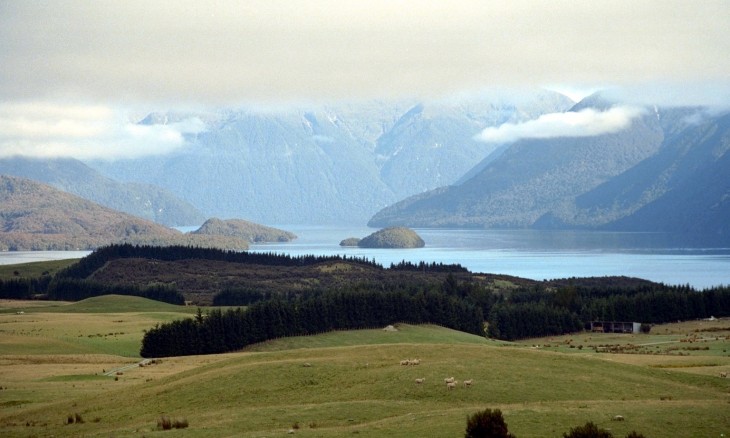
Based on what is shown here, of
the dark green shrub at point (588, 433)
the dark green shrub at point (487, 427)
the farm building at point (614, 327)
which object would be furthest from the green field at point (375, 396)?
the farm building at point (614, 327)

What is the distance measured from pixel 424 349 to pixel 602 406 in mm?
18458

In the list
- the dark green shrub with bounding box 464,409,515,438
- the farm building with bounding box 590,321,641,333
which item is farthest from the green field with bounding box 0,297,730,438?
the farm building with bounding box 590,321,641,333

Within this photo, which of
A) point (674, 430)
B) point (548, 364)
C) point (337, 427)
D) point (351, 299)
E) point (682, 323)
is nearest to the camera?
point (674, 430)

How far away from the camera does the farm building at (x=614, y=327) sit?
143 m

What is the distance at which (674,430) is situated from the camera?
124ft

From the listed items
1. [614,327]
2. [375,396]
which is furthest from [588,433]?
[614,327]

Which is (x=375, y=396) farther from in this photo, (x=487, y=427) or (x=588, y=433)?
(x=588, y=433)

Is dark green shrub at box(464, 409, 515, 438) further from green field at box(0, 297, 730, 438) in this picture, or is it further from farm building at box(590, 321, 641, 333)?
farm building at box(590, 321, 641, 333)

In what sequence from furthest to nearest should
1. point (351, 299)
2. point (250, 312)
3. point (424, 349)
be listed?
point (351, 299) → point (250, 312) → point (424, 349)

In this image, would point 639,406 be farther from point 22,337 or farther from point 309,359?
point 22,337

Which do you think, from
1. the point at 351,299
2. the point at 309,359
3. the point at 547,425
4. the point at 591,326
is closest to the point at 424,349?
the point at 309,359

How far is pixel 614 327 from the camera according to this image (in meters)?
146

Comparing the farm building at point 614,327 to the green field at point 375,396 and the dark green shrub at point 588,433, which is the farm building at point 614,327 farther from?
the dark green shrub at point 588,433

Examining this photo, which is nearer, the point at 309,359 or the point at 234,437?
the point at 234,437
